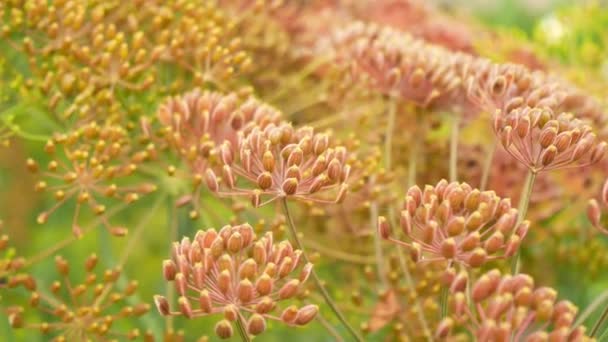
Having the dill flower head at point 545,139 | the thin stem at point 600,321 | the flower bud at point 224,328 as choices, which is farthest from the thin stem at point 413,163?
the flower bud at point 224,328

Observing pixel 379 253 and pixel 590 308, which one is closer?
pixel 590 308

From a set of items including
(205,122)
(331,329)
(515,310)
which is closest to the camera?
(515,310)

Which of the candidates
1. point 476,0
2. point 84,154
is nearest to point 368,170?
point 84,154

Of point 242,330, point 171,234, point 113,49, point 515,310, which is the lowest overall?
point 171,234

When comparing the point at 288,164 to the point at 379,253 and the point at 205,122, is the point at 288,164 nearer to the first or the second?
the point at 205,122

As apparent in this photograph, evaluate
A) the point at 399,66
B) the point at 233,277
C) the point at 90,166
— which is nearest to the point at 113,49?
the point at 90,166

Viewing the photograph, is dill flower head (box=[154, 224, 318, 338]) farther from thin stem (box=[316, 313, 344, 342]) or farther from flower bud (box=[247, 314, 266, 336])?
thin stem (box=[316, 313, 344, 342])
